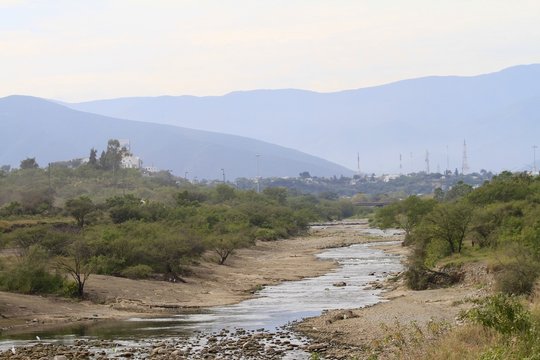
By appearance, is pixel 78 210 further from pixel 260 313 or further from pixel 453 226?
pixel 260 313

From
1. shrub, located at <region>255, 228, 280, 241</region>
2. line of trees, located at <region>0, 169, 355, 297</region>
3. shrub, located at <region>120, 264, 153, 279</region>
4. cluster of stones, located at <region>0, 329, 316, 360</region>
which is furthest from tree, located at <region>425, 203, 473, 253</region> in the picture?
shrub, located at <region>255, 228, 280, 241</region>

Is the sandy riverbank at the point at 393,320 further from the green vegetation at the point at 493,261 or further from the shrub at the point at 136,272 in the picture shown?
the shrub at the point at 136,272

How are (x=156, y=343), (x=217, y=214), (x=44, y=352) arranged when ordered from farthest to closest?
(x=217, y=214)
(x=156, y=343)
(x=44, y=352)

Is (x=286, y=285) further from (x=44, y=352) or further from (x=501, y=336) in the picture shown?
(x=501, y=336)

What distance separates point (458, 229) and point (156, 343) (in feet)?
116

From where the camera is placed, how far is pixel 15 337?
3672cm

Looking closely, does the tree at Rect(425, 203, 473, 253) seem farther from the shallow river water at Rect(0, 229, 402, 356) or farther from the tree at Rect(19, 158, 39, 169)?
the tree at Rect(19, 158, 39, 169)

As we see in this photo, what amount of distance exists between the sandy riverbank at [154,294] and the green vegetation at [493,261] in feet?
36.2

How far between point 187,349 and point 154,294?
20.6 metres

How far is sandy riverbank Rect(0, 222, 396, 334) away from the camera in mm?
43188

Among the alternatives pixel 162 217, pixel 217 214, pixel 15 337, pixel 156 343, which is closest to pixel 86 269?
pixel 15 337

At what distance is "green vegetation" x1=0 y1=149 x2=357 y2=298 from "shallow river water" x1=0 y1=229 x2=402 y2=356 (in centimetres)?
786

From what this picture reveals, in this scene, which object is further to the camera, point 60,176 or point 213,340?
point 60,176

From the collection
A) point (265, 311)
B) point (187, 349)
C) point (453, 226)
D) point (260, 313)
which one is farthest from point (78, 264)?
point (453, 226)
